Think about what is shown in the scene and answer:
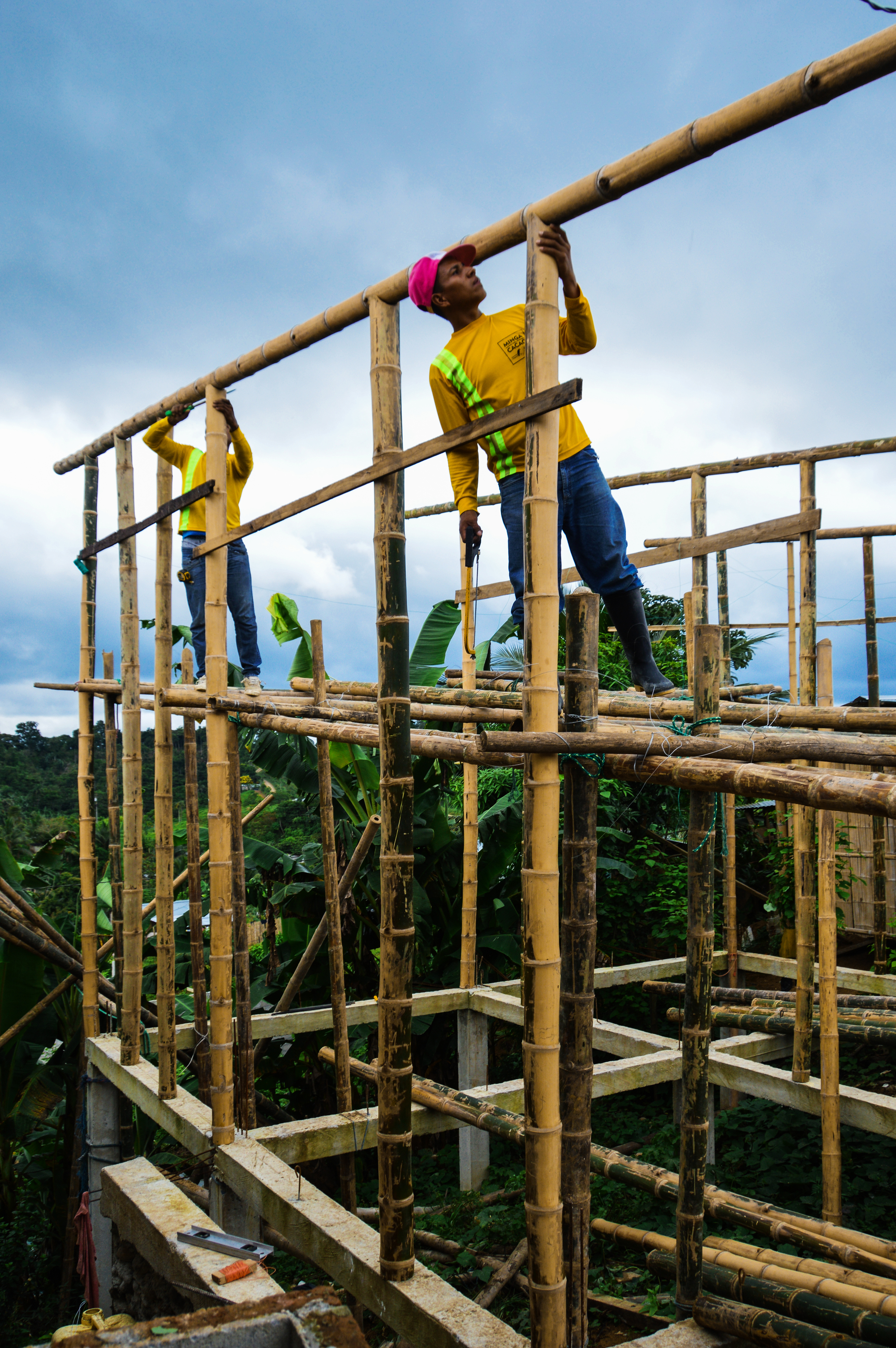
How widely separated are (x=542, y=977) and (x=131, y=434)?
4696 mm

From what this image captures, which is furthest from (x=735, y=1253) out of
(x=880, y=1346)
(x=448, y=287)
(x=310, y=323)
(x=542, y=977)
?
(x=310, y=323)

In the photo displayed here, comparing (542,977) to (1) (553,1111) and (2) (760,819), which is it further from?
(2) (760,819)

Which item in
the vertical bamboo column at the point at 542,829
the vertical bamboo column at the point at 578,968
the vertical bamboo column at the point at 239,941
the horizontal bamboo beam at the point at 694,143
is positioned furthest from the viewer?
the vertical bamboo column at the point at 239,941

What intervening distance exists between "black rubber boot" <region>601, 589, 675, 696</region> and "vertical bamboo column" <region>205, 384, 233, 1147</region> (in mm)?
2110

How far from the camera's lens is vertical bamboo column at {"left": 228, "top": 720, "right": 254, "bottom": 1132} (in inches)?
203

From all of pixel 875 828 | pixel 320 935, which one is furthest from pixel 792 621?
pixel 320 935

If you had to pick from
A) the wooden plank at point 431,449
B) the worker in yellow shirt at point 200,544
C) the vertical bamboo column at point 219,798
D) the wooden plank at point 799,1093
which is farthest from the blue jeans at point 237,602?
the wooden plank at point 799,1093

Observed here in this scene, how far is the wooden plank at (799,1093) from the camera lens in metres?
5.05

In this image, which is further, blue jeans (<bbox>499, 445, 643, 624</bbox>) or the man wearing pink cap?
blue jeans (<bbox>499, 445, 643, 624</bbox>)

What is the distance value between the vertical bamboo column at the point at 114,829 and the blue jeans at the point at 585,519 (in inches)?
167

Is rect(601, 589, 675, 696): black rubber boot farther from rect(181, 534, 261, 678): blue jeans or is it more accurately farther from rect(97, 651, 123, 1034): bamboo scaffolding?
rect(97, 651, 123, 1034): bamboo scaffolding

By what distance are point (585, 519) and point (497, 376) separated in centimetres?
63

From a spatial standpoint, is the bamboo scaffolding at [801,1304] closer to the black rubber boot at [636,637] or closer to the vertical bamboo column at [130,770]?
the black rubber boot at [636,637]

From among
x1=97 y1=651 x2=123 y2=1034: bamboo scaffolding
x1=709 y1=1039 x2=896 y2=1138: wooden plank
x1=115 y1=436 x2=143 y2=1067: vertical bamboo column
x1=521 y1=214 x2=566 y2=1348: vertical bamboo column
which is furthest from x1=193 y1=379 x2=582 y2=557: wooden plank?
x1=709 y1=1039 x2=896 y2=1138: wooden plank
